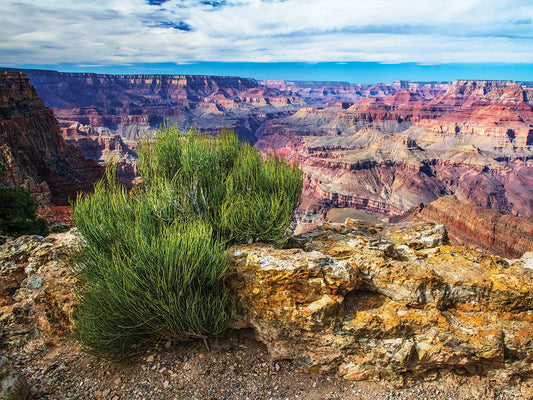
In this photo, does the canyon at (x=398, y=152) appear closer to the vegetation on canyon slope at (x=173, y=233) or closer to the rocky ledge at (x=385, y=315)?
the vegetation on canyon slope at (x=173, y=233)

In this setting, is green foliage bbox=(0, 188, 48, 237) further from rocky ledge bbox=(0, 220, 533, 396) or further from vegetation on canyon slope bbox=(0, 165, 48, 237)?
rocky ledge bbox=(0, 220, 533, 396)

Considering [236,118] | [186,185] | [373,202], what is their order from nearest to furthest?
1. [186,185]
2. [373,202]
3. [236,118]

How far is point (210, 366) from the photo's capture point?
5.80 meters

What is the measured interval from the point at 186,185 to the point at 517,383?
25.0 feet

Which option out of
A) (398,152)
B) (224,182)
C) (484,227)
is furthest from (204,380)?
(398,152)

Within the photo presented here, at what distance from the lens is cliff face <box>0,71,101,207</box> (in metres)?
35.6

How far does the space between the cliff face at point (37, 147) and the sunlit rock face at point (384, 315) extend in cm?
3255

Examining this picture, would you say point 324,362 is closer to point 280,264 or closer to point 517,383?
point 280,264

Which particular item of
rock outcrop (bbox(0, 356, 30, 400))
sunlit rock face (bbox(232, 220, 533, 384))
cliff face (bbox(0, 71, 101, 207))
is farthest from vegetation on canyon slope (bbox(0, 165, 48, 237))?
cliff face (bbox(0, 71, 101, 207))

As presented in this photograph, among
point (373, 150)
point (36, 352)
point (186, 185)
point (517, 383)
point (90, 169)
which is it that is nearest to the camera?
point (517, 383)

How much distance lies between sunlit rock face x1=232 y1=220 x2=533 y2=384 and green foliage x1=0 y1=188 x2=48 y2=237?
12630 mm

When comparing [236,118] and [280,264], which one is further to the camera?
[236,118]

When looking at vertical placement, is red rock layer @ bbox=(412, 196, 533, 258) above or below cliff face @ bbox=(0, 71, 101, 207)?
below

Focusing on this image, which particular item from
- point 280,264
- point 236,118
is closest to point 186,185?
point 280,264
